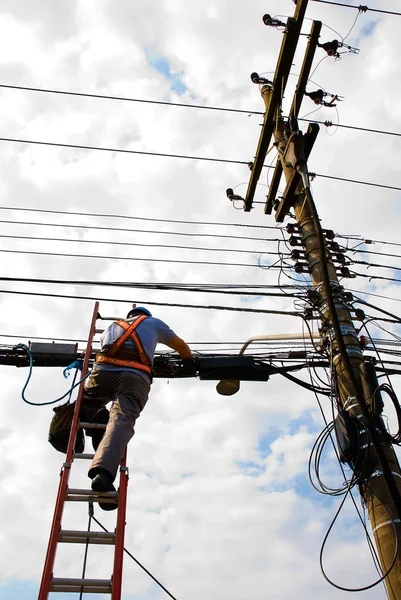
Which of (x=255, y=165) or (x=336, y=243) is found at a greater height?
(x=255, y=165)

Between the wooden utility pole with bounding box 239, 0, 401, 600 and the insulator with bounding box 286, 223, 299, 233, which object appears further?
the insulator with bounding box 286, 223, 299, 233

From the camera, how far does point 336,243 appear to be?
7.27 metres

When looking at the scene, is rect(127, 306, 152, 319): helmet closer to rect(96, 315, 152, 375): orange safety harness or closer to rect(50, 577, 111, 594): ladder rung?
rect(96, 315, 152, 375): orange safety harness

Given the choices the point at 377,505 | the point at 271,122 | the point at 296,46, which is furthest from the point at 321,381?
the point at 296,46

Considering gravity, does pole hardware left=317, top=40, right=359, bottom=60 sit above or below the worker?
above

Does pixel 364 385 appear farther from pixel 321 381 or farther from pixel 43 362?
pixel 43 362

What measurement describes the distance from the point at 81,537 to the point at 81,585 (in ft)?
1.28

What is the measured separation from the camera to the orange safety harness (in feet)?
17.0

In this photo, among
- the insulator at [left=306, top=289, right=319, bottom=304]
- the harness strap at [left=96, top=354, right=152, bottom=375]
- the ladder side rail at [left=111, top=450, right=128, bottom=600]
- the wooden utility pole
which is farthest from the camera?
the insulator at [left=306, top=289, right=319, bottom=304]

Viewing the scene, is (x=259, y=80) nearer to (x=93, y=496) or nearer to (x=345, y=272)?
(x=345, y=272)

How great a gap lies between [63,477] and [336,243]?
454cm

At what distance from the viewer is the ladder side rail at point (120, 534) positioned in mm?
3604

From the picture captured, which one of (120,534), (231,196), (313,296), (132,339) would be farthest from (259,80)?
(120,534)

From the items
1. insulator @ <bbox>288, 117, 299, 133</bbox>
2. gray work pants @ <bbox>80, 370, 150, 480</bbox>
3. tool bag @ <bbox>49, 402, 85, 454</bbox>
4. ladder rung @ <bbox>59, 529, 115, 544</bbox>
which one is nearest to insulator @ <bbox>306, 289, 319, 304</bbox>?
gray work pants @ <bbox>80, 370, 150, 480</bbox>
